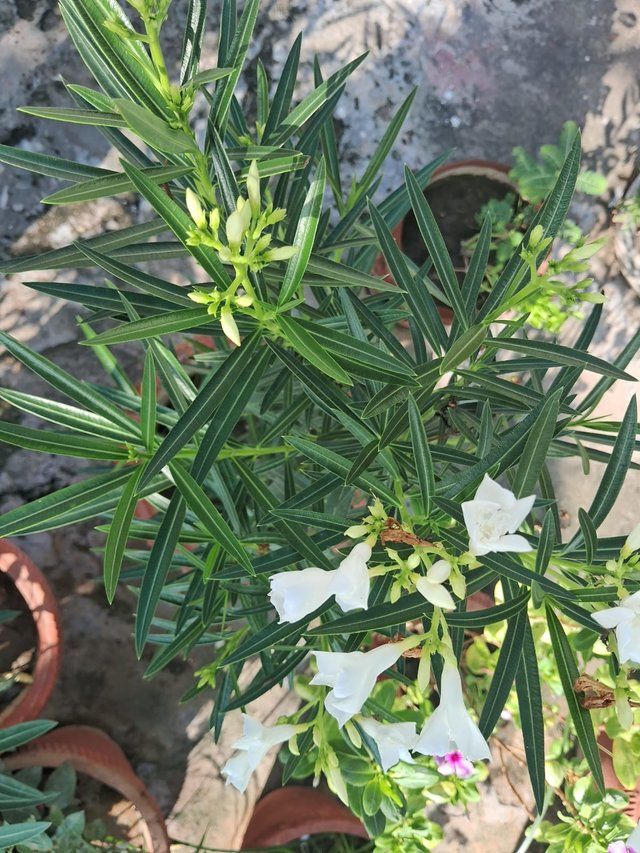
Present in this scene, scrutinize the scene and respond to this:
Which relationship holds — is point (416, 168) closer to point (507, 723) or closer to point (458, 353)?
point (458, 353)

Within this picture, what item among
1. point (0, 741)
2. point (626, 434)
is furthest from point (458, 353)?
point (0, 741)

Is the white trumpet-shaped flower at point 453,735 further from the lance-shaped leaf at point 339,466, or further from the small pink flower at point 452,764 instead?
the small pink flower at point 452,764

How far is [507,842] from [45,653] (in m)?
1.64

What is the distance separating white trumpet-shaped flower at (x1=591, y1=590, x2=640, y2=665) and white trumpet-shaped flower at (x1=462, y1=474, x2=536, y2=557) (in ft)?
0.50

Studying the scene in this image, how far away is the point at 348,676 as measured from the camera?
833mm

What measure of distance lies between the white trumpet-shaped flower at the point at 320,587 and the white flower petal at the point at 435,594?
0.07 meters

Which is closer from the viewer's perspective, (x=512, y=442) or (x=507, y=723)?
(x=512, y=442)

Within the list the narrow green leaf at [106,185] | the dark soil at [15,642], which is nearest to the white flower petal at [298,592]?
the narrow green leaf at [106,185]

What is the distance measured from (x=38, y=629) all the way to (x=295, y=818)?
0.95 meters

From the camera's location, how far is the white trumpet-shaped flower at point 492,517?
2.47 ft

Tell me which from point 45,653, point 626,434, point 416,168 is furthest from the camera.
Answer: point 416,168

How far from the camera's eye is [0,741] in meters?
1.52

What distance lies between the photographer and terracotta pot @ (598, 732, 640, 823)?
5.76 feet

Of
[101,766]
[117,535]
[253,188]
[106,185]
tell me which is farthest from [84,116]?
[101,766]
